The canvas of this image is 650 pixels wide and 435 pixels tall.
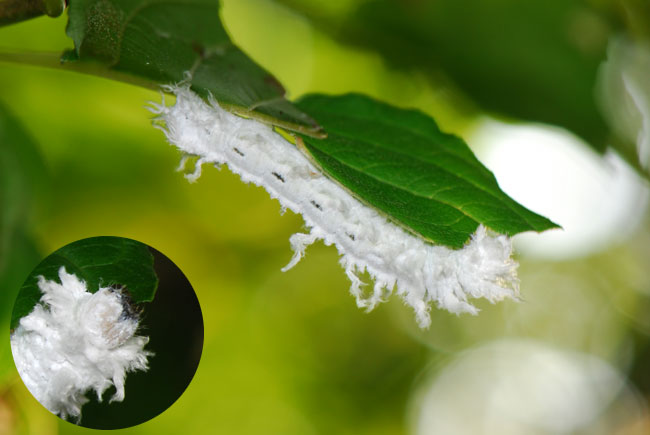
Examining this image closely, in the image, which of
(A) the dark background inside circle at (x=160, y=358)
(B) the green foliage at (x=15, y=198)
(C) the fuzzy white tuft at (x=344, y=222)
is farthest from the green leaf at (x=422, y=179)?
(B) the green foliage at (x=15, y=198)

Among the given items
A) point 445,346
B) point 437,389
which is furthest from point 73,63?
point 437,389

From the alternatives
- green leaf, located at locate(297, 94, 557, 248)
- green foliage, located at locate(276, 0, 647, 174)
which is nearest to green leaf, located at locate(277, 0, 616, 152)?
green foliage, located at locate(276, 0, 647, 174)

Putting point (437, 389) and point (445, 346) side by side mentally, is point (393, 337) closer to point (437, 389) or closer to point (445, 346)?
point (445, 346)

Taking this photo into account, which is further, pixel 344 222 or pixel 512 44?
pixel 512 44

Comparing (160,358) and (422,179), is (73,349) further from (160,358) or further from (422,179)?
(422,179)

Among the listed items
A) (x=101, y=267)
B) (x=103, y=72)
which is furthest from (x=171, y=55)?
(x=101, y=267)

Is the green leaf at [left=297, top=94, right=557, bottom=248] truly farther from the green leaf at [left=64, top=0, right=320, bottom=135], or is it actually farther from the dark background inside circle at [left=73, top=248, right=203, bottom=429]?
the dark background inside circle at [left=73, top=248, right=203, bottom=429]

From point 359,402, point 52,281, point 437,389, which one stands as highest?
point 52,281
